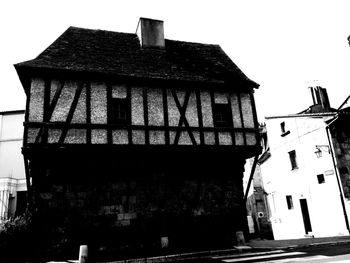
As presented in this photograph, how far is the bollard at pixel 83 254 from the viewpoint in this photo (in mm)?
9664

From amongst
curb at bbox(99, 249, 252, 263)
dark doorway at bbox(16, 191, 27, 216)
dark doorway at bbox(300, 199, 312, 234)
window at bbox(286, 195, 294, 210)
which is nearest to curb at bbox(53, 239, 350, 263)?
curb at bbox(99, 249, 252, 263)

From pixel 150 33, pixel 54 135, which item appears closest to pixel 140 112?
pixel 54 135

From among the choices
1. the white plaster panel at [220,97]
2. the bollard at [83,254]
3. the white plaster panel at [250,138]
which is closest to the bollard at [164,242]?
the bollard at [83,254]

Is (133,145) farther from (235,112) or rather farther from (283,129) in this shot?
(283,129)

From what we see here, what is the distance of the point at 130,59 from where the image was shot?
12633 millimetres

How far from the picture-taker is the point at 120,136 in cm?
1083

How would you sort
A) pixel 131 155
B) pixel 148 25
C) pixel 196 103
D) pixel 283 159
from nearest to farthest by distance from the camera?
pixel 131 155 < pixel 196 103 < pixel 148 25 < pixel 283 159

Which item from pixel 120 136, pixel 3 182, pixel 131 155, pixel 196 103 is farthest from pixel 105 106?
pixel 3 182

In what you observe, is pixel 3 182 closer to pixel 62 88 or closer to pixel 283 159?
pixel 62 88

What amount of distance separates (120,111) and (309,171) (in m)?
11.6

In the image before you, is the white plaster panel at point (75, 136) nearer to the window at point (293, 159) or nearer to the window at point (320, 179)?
the window at point (320, 179)

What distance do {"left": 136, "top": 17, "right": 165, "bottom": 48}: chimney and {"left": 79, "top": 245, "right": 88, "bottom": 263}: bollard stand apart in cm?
848

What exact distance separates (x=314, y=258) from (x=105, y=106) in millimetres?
7835

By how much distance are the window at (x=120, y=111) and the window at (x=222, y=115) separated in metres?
3.40
